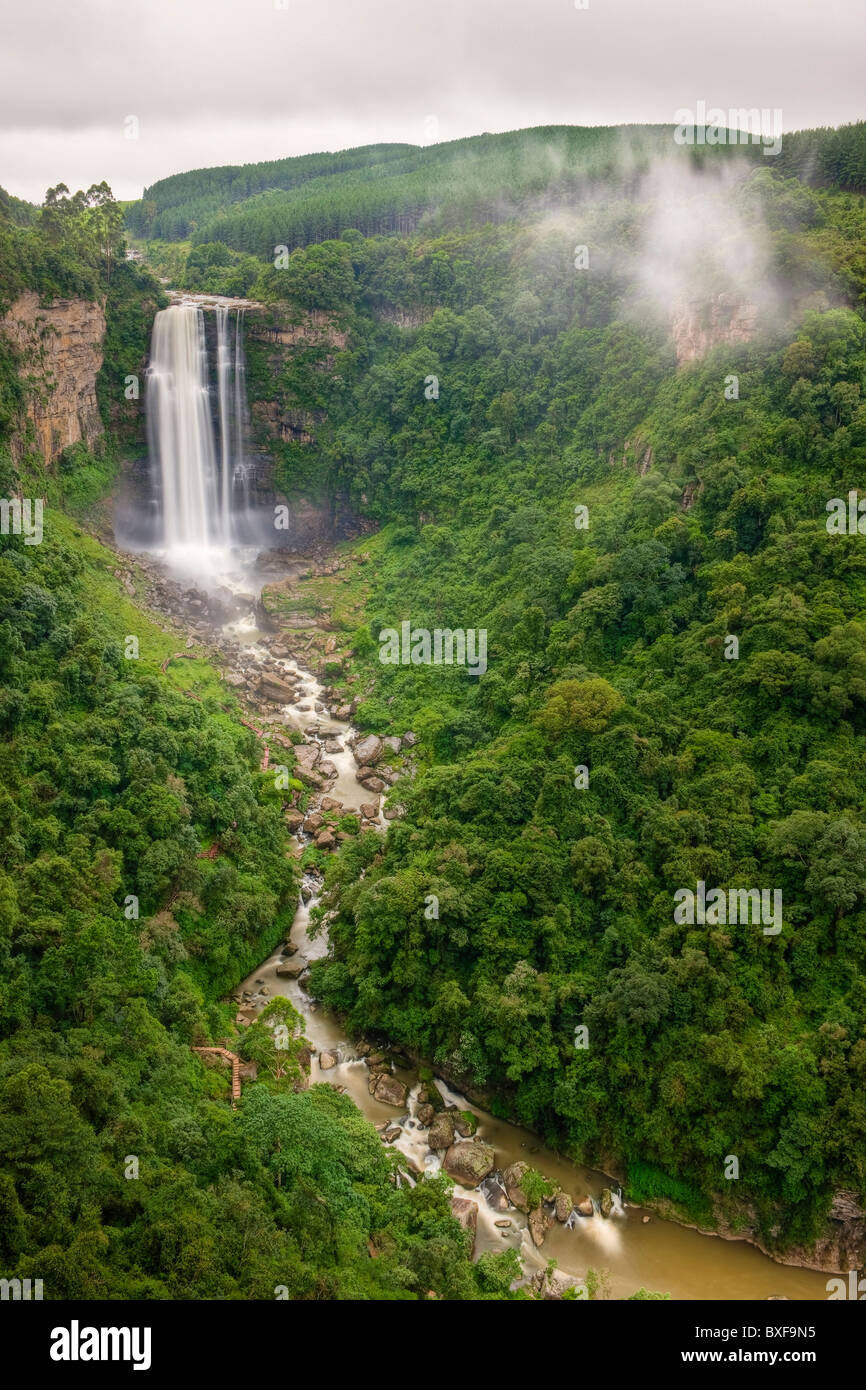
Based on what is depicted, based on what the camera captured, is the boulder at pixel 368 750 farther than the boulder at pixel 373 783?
Yes

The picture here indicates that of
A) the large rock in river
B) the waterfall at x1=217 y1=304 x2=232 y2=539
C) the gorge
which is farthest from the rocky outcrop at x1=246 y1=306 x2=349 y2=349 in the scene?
the large rock in river

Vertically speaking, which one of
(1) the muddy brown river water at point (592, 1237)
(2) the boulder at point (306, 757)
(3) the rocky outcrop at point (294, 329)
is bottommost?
(1) the muddy brown river water at point (592, 1237)

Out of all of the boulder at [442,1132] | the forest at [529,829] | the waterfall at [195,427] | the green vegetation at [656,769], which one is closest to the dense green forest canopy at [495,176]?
the forest at [529,829]

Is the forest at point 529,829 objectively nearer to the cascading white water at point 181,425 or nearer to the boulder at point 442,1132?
the boulder at point 442,1132

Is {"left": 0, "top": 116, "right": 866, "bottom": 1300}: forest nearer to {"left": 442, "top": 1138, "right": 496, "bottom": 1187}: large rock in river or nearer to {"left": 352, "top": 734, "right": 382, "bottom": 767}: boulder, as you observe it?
{"left": 352, "top": 734, "right": 382, "bottom": 767}: boulder

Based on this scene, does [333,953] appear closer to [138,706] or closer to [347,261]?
[138,706]

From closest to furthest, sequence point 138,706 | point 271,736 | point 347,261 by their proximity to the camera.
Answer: point 138,706 → point 271,736 → point 347,261

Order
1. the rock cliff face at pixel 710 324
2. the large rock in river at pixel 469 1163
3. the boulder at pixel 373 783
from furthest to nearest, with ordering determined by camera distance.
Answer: the rock cliff face at pixel 710 324
the boulder at pixel 373 783
the large rock in river at pixel 469 1163

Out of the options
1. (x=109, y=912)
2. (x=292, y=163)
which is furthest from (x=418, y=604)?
(x=292, y=163)
